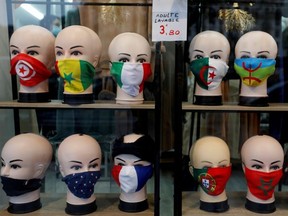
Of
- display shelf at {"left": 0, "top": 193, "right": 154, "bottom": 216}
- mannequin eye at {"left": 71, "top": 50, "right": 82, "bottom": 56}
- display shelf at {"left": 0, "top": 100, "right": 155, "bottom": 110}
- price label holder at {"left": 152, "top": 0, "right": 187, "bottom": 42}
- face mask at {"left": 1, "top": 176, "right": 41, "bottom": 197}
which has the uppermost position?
price label holder at {"left": 152, "top": 0, "right": 187, "bottom": 42}

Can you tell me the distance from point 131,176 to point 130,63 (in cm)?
60

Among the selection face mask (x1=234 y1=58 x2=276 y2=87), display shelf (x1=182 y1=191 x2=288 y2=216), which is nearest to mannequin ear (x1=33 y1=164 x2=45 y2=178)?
display shelf (x1=182 y1=191 x2=288 y2=216)

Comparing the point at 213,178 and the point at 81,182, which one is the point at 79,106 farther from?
the point at 213,178

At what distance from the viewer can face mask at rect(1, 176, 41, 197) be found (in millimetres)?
1835

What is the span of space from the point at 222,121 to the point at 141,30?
0.83m

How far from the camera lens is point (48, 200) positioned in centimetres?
211

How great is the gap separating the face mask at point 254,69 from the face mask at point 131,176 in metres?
0.72

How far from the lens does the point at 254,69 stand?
1896mm

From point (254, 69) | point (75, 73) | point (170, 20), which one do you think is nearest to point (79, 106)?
point (75, 73)

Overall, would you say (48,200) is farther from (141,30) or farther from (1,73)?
(141,30)

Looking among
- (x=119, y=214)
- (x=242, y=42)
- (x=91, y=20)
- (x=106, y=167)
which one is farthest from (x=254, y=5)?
(x=119, y=214)

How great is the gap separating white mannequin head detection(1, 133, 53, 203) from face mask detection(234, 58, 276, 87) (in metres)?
1.13

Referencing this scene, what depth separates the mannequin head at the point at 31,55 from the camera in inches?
74.1

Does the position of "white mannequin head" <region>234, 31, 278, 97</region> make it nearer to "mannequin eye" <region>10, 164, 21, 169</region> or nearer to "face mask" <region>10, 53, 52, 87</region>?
"face mask" <region>10, 53, 52, 87</region>
